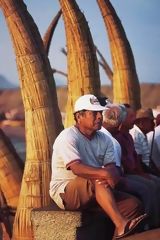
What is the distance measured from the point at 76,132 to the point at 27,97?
2.05m

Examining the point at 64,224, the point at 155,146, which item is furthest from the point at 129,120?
the point at 64,224

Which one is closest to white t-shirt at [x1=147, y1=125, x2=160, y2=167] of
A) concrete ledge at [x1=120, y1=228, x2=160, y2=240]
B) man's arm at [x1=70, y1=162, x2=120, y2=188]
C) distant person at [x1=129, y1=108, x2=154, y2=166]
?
distant person at [x1=129, y1=108, x2=154, y2=166]

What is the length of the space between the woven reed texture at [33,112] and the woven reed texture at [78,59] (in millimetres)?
1003

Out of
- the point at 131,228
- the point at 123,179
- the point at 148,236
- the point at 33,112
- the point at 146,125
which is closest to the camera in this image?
the point at 148,236

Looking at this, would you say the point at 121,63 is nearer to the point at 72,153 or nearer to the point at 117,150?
the point at 117,150

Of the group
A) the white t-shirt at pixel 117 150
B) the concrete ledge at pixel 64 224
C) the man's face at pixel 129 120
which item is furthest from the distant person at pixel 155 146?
the concrete ledge at pixel 64 224

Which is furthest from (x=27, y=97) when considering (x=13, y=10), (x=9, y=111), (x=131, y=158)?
(x=9, y=111)

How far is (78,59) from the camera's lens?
770 cm

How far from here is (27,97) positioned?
261 inches

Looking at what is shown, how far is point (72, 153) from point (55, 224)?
51 centimetres

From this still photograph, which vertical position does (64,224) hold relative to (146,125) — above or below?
below

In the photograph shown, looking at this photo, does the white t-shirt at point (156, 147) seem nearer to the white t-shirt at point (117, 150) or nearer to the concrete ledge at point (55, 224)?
the white t-shirt at point (117, 150)

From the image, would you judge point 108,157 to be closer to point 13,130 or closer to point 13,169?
point 13,169

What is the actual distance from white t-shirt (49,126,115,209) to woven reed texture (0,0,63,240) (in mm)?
1851
